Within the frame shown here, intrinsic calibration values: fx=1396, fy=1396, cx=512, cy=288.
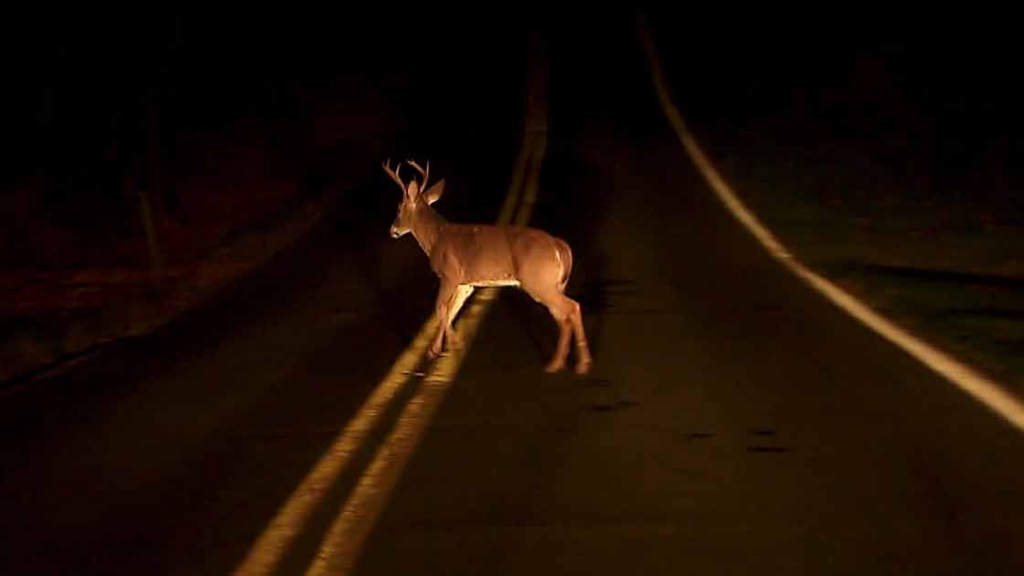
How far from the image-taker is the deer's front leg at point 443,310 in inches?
431

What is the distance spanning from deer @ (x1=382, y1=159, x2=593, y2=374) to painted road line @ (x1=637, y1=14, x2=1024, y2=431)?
8.55 ft

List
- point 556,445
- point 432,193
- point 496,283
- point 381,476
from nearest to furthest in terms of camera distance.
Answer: point 381,476, point 556,445, point 496,283, point 432,193

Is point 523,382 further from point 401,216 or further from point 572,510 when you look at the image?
point 572,510

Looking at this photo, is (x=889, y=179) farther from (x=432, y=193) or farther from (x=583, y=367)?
(x=583, y=367)

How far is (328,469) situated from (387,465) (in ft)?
1.14

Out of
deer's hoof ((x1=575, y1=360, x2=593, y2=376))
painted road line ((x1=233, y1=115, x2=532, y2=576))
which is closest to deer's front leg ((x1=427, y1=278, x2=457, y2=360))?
painted road line ((x1=233, y1=115, x2=532, y2=576))

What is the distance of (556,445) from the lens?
8.38 meters

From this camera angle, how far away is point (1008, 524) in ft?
21.7

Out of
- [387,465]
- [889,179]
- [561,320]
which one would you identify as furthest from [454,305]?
[889,179]

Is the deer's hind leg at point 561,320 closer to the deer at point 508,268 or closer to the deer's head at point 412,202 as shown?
the deer at point 508,268

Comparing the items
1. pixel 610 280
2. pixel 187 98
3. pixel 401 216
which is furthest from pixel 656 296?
pixel 187 98

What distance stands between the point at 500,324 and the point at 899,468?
553 cm

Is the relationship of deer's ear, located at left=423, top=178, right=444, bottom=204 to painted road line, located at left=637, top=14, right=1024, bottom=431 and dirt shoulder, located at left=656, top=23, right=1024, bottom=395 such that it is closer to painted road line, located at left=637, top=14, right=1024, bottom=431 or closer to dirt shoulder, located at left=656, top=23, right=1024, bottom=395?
painted road line, located at left=637, top=14, right=1024, bottom=431

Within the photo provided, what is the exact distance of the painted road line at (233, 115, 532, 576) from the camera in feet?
21.9
